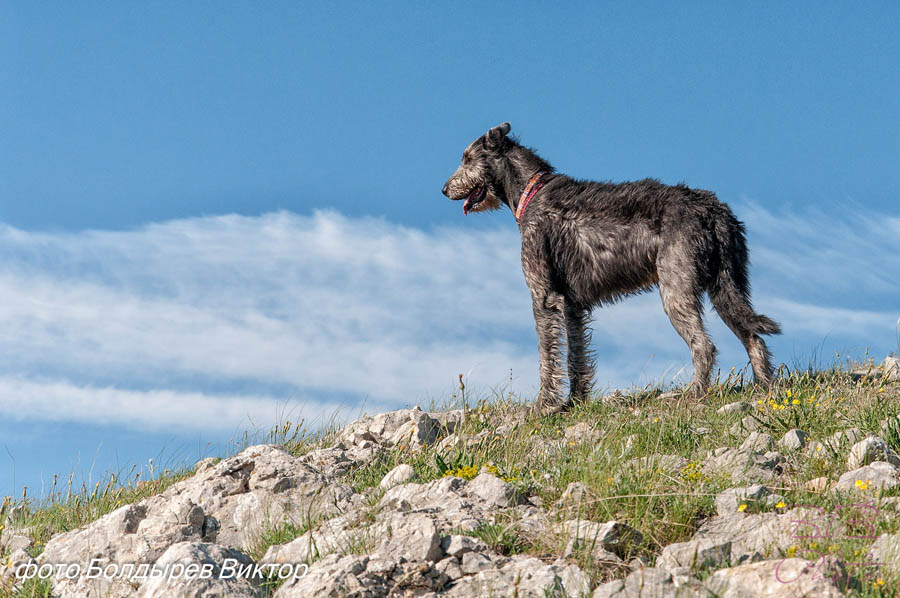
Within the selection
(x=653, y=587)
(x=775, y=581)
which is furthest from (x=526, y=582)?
(x=775, y=581)

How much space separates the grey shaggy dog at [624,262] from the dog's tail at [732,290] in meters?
0.01

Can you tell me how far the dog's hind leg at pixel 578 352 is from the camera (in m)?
10.0

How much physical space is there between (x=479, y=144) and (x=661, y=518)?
711cm

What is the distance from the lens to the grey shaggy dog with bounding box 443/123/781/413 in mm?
9078

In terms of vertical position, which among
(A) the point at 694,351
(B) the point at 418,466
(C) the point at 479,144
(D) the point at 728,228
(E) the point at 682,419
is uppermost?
(C) the point at 479,144

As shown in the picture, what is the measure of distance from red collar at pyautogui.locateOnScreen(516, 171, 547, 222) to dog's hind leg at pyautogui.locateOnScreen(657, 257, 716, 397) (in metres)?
2.11

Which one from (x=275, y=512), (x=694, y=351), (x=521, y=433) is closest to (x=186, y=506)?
(x=275, y=512)

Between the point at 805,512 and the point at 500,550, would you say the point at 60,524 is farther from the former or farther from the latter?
the point at 805,512

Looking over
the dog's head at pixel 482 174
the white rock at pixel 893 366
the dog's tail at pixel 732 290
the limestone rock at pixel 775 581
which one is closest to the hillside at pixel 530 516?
the limestone rock at pixel 775 581

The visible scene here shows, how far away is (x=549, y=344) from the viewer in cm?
970

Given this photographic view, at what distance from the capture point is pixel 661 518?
497cm

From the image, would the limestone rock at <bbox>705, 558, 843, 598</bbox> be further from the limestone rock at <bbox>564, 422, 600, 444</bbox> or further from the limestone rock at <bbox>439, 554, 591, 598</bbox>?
the limestone rock at <bbox>564, 422, 600, 444</bbox>

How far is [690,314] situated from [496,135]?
366 centimetres

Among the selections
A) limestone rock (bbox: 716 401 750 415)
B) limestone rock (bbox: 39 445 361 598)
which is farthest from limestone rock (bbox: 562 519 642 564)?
limestone rock (bbox: 716 401 750 415)
